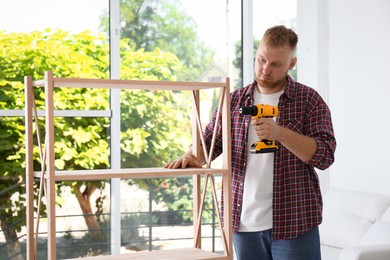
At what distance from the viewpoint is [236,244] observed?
2270 millimetres

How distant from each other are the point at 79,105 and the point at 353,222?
65.8 inches

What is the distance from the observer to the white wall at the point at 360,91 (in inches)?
143

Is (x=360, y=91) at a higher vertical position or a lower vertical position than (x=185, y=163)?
higher

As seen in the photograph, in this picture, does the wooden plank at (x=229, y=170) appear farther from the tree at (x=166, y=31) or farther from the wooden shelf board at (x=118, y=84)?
the tree at (x=166, y=31)

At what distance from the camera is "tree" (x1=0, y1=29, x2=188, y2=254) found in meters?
3.75

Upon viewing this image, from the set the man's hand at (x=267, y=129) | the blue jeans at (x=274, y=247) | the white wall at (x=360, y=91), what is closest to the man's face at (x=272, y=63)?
the man's hand at (x=267, y=129)

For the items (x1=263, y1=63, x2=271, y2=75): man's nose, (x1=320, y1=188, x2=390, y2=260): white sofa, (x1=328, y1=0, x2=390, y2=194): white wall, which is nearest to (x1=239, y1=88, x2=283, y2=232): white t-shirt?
(x1=263, y1=63, x2=271, y2=75): man's nose

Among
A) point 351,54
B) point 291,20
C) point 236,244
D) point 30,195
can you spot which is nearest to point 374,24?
point 351,54

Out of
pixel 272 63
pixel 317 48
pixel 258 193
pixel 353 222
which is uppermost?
pixel 317 48

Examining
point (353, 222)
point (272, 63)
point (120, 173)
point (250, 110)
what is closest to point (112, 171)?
point (120, 173)

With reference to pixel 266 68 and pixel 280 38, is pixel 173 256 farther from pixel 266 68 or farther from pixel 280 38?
pixel 280 38

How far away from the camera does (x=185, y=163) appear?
229 cm

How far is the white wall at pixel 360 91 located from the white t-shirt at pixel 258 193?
63.4 inches

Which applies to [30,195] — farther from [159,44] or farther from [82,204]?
[159,44]
